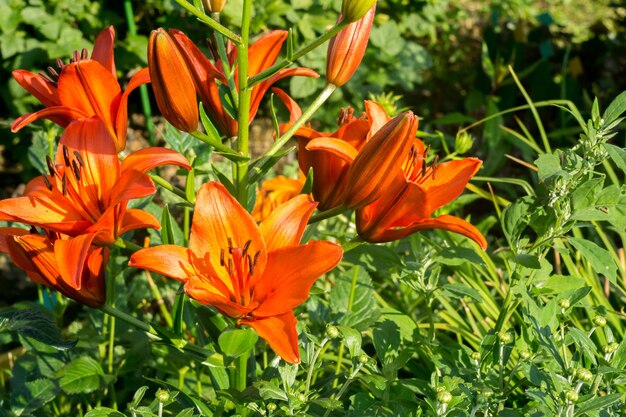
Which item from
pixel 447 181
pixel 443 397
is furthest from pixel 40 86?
pixel 443 397

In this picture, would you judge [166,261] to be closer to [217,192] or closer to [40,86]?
[217,192]

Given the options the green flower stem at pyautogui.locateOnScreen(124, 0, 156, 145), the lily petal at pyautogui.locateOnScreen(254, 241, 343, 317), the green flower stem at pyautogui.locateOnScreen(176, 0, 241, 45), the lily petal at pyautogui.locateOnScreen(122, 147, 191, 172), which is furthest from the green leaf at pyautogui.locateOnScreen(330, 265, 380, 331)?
the green flower stem at pyautogui.locateOnScreen(124, 0, 156, 145)

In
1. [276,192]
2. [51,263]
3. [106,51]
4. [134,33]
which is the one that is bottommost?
[276,192]

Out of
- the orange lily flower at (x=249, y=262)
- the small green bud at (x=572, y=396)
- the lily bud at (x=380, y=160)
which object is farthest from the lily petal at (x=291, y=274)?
the small green bud at (x=572, y=396)

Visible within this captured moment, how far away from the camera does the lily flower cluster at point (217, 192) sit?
1.04m

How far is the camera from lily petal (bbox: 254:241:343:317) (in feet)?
3.33

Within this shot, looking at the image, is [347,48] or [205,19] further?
[347,48]

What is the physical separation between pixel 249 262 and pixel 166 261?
0.36 feet

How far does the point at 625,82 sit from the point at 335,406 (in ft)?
8.88

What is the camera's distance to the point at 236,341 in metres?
1.01

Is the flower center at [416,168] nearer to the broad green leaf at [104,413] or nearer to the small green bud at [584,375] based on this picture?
the small green bud at [584,375]

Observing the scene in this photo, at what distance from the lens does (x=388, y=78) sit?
290cm

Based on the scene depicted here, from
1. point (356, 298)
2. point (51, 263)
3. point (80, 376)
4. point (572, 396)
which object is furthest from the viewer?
point (356, 298)

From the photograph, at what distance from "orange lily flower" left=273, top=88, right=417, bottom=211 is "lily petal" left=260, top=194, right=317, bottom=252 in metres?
0.07
